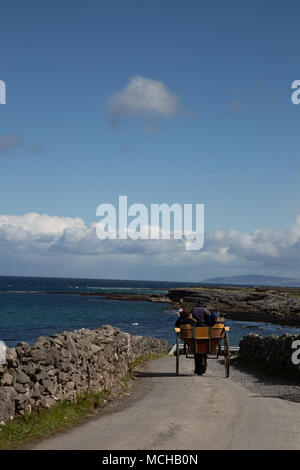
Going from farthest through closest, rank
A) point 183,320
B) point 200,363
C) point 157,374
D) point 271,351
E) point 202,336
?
point 271,351 < point 157,374 < point 200,363 < point 183,320 < point 202,336

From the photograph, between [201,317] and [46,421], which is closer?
[46,421]

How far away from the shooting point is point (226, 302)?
335 feet

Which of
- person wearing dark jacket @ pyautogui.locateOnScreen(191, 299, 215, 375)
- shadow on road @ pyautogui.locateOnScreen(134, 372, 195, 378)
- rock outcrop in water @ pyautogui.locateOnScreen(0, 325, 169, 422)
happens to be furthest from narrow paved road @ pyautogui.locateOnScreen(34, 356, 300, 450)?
shadow on road @ pyautogui.locateOnScreen(134, 372, 195, 378)

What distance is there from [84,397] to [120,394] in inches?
A: 98.4

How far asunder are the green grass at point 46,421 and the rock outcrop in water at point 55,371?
180mm

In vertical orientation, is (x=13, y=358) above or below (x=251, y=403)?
above

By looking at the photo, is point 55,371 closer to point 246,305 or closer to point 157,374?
point 157,374

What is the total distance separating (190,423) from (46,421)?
3.02 metres

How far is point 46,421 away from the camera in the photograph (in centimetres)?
977

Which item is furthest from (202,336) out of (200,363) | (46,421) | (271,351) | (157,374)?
(46,421)

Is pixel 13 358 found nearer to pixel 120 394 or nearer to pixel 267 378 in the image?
pixel 120 394

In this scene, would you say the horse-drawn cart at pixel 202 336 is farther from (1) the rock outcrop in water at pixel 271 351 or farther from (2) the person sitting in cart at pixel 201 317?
(1) the rock outcrop in water at pixel 271 351
